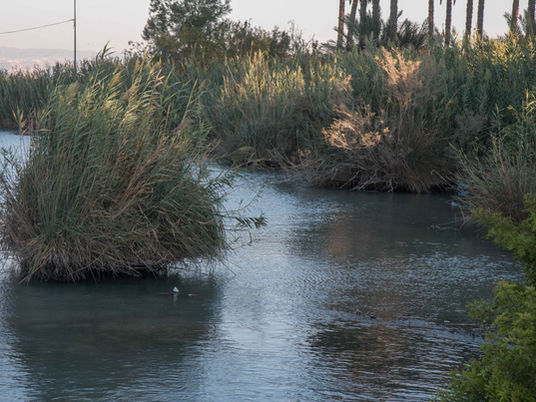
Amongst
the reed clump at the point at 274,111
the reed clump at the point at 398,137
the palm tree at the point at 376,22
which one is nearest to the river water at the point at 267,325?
the reed clump at the point at 398,137

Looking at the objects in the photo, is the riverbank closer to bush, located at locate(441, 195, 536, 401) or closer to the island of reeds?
the island of reeds

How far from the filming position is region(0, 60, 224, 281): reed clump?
686cm

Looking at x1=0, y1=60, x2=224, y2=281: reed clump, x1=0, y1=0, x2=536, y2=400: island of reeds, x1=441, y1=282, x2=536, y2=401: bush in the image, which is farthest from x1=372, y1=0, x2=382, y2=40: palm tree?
x1=441, y1=282, x2=536, y2=401: bush

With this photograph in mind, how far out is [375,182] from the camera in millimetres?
14047

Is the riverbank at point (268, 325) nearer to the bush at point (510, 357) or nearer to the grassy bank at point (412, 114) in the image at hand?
the bush at point (510, 357)

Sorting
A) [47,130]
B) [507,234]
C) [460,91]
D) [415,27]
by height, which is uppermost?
[415,27]

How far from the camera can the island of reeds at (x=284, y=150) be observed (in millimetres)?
6816

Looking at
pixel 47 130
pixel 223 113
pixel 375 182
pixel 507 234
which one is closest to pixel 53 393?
pixel 507 234

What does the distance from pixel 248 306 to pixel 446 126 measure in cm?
868

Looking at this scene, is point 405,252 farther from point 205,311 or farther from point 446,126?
point 446,126

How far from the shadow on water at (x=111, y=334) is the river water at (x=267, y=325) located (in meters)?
0.01

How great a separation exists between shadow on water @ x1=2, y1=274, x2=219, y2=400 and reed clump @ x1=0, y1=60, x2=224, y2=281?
0.76ft

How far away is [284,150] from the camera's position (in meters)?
17.1

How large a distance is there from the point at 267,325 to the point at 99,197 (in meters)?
2.03
